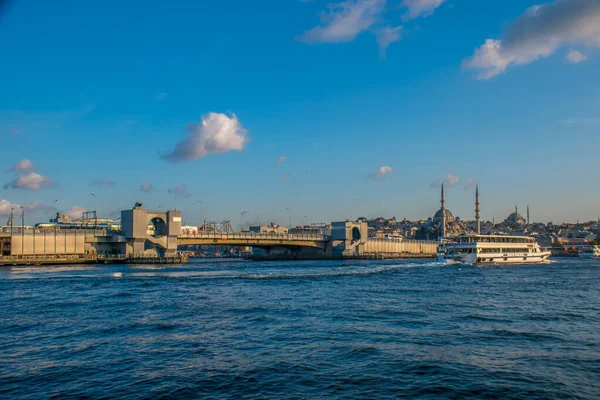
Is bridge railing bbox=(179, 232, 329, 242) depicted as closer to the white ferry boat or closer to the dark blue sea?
the white ferry boat

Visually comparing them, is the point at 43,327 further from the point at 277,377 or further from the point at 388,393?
the point at 388,393

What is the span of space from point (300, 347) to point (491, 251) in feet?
221

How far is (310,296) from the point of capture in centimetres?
3553

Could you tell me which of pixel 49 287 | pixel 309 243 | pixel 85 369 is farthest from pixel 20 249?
pixel 85 369

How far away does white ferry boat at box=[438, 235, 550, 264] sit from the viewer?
3039 inches

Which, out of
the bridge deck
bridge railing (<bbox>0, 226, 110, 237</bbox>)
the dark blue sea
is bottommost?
the dark blue sea

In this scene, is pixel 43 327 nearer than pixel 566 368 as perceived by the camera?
No

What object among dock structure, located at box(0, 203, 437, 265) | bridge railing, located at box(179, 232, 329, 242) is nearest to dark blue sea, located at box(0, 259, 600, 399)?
dock structure, located at box(0, 203, 437, 265)

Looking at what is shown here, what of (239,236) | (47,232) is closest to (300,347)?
(47,232)

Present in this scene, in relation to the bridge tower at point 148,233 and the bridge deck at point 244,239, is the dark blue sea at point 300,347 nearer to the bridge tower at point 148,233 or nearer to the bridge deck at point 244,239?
the bridge tower at point 148,233

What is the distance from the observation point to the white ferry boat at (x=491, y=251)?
253 ft

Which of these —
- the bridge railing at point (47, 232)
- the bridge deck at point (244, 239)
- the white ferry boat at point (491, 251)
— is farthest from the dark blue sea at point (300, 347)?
the bridge deck at point (244, 239)

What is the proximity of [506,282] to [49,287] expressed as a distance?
3959 centimetres

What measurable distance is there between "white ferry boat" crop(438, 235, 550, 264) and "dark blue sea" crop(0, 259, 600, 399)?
43.1 m
